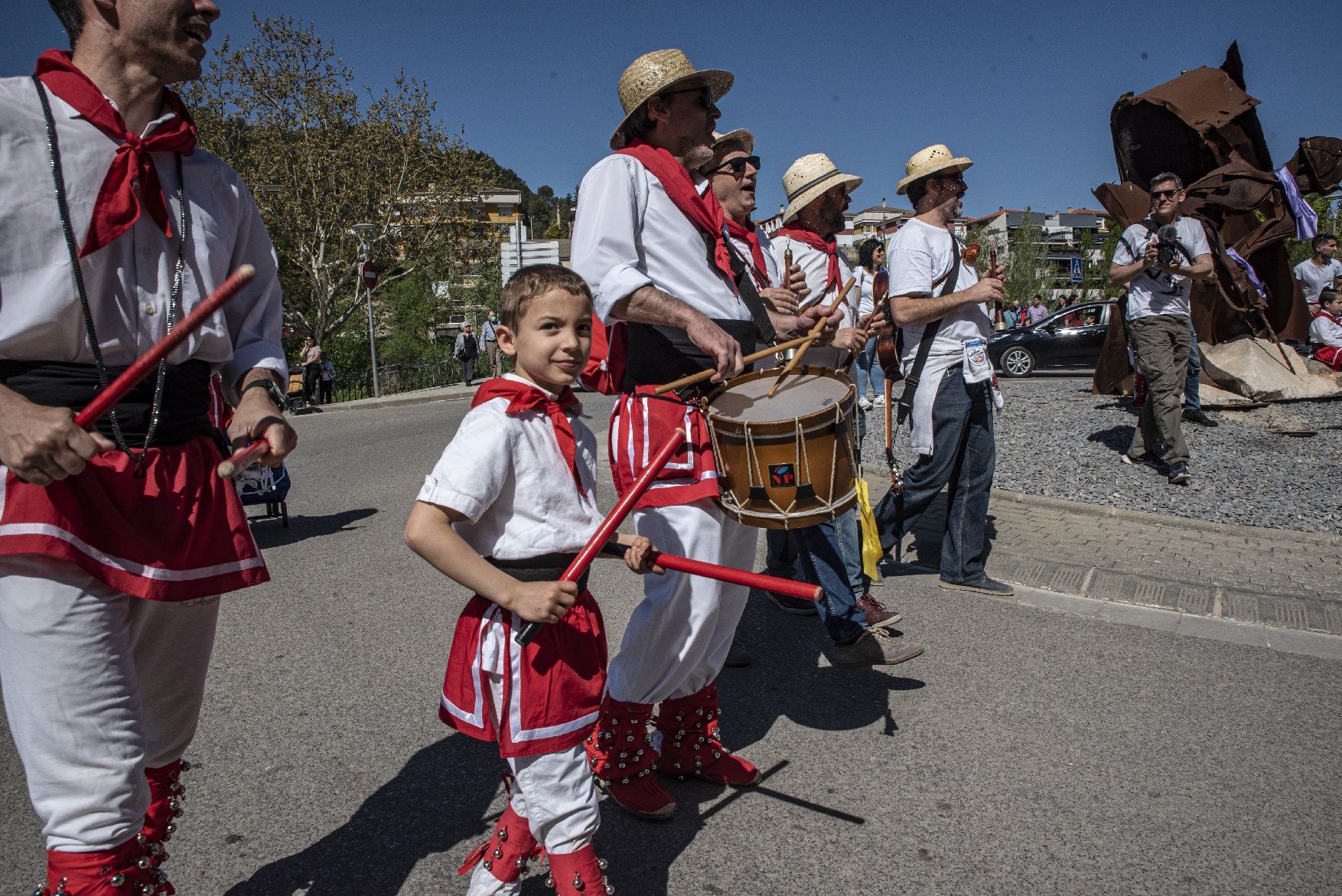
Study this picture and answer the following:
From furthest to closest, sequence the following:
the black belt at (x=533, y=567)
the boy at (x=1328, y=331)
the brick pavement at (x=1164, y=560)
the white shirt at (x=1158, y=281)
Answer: the boy at (x=1328, y=331)
the white shirt at (x=1158, y=281)
the brick pavement at (x=1164, y=560)
the black belt at (x=533, y=567)

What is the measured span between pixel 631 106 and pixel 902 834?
2420 millimetres

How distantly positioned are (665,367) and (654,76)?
0.93 meters

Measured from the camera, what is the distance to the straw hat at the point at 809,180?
5066 mm

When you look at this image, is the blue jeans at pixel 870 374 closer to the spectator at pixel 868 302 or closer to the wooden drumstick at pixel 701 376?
the spectator at pixel 868 302

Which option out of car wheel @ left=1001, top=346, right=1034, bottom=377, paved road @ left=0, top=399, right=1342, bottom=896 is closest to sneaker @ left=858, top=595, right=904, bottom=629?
paved road @ left=0, top=399, right=1342, bottom=896

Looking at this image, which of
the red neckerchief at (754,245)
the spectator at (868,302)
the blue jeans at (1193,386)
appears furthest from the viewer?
the spectator at (868,302)

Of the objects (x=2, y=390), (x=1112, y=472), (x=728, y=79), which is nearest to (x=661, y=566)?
(x=2, y=390)

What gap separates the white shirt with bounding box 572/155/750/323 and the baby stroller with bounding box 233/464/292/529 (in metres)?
4.07

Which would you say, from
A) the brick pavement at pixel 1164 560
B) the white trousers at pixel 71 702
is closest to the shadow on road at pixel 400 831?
the white trousers at pixel 71 702

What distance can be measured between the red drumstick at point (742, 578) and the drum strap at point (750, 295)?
4.11 ft

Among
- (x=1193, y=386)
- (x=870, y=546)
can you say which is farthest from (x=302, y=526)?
(x=1193, y=386)

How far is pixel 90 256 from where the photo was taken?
70.7 inches

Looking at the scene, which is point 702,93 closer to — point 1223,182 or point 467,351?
point 1223,182

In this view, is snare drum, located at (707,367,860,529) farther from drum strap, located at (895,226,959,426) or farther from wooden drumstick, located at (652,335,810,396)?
drum strap, located at (895,226,959,426)
